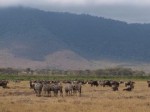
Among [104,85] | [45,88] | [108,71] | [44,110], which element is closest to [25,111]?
[44,110]

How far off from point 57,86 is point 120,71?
483 feet

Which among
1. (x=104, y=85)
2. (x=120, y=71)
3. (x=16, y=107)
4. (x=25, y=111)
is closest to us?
(x=25, y=111)

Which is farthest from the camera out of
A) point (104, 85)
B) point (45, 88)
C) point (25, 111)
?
point (104, 85)

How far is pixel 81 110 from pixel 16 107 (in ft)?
14.8

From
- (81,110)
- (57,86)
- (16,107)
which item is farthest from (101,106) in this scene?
(57,86)

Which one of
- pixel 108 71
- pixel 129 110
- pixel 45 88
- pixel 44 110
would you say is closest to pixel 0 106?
pixel 44 110

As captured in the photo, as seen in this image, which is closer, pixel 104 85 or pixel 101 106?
pixel 101 106

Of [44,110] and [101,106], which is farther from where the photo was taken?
[101,106]

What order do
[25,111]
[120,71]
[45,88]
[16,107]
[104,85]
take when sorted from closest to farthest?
1. [25,111]
2. [16,107]
3. [45,88]
4. [104,85]
5. [120,71]

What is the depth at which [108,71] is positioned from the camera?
626 ft

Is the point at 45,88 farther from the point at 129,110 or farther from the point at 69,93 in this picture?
the point at 129,110

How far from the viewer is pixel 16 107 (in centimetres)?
3134

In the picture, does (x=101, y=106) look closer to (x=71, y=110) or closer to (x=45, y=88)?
(x=71, y=110)

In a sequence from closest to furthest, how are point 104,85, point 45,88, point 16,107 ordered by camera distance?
1. point 16,107
2. point 45,88
3. point 104,85
